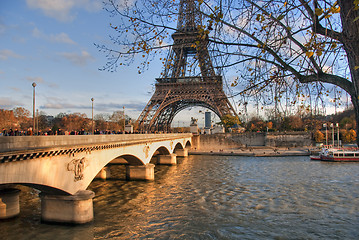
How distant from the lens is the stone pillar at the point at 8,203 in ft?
42.1

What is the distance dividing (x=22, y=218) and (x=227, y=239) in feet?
33.3

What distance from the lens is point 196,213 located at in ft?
47.5

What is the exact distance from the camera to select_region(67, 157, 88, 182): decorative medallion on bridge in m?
12.1

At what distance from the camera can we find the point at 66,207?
12.2 m

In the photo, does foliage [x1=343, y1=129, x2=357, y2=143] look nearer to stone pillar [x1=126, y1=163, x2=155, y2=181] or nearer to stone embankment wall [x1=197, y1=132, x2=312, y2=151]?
stone embankment wall [x1=197, y1=132, x2=312, y2=151]

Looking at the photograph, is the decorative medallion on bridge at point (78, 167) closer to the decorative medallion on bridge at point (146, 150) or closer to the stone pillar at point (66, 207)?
the stone pillar at point (66, 207)

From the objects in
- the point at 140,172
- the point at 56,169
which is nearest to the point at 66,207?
the point at 56,169

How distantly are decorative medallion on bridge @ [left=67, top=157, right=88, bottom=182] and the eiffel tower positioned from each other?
19.2 feet

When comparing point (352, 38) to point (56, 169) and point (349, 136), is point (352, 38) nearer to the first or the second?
point (56, 169)

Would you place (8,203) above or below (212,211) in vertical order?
above

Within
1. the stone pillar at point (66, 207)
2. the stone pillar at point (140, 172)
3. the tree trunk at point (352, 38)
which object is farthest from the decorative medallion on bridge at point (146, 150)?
the tree trunk at point (352, 38)

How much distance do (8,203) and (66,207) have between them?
3476 mm

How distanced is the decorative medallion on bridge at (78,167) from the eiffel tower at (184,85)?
5843 mm

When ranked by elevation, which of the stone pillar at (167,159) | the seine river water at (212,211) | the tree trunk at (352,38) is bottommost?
the seine river water at (212,211)
